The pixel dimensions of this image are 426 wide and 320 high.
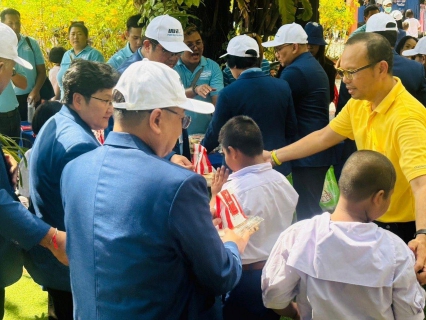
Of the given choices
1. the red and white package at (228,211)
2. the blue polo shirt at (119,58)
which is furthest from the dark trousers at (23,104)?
the red and white package at (228,211)

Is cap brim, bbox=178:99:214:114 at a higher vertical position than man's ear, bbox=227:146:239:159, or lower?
higher

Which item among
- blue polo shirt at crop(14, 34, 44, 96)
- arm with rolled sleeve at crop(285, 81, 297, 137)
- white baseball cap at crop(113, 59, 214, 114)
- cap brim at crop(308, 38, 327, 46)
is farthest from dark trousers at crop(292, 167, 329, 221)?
blue polo shirt at crop(14, 34, 44, 96)

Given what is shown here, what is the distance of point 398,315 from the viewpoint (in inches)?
94.6

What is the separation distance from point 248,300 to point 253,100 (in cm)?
196

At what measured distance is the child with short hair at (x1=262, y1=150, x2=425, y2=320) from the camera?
234 cm

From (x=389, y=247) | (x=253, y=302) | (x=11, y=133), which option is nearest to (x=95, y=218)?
(x=389, y=247)

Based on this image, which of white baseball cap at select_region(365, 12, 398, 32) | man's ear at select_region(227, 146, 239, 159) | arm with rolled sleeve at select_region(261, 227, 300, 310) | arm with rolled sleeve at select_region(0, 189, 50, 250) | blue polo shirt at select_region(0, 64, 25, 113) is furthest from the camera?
blue polo shirt at select_region(0, 64, 25, 113)

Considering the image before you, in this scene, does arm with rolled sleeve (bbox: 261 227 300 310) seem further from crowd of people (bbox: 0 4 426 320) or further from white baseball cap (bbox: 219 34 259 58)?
white baseball cap (bbox: 219 34 259 58)

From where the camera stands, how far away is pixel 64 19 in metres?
10.8

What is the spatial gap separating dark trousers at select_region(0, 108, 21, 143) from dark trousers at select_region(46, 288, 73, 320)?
3857 millimetres

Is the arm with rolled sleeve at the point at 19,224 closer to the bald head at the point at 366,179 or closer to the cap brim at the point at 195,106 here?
the cap brim at the point at 195,106

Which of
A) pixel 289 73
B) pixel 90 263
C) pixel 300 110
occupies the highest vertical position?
pixel 90 263

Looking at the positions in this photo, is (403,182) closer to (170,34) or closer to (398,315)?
(398,315)

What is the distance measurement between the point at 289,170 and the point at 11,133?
3.23 meters
